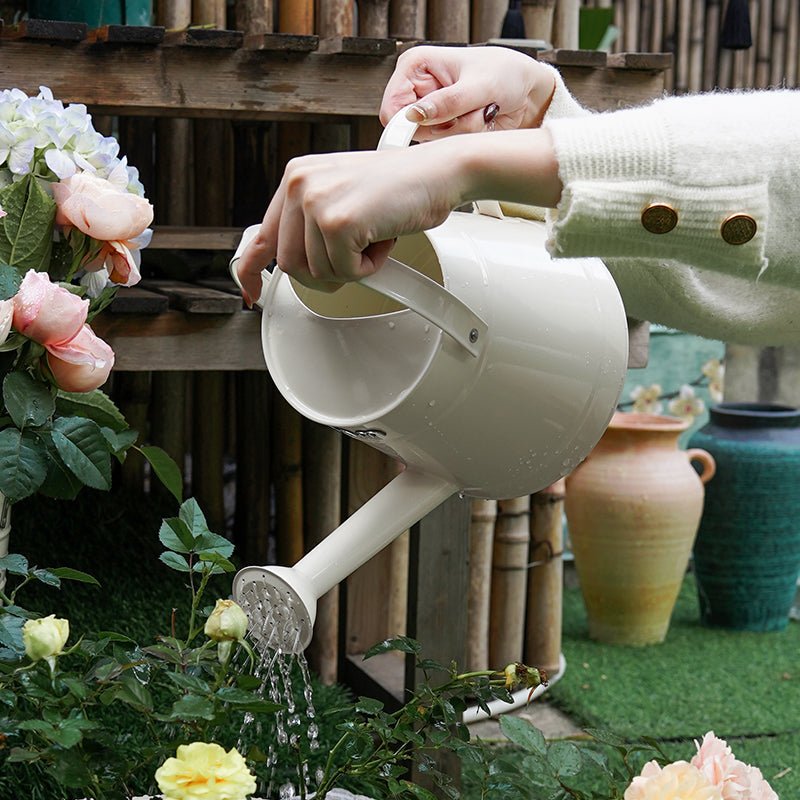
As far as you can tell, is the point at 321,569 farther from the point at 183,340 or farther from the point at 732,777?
the point at 183,340

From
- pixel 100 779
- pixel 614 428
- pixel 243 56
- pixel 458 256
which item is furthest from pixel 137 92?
pixel 614 428

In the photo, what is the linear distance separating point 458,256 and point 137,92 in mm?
835

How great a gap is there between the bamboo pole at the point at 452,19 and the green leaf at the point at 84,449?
1.22 metres

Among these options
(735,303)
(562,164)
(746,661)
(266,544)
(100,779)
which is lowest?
(746,661)

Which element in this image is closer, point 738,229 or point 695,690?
point 738,229

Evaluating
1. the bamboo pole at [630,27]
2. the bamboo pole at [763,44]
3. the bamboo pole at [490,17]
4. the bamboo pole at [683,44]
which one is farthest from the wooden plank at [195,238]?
the bamboo pole at [763,44]

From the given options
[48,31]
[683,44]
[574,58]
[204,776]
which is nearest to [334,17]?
[574,58]

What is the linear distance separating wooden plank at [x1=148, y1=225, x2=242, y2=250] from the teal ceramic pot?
168 cm

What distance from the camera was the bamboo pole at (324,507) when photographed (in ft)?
7.43

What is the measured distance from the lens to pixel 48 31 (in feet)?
4.88

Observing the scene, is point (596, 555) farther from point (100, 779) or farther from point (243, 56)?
point (100, 779)

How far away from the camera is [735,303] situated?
97 centimetres

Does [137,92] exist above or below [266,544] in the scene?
above

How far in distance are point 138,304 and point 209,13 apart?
0.57m
